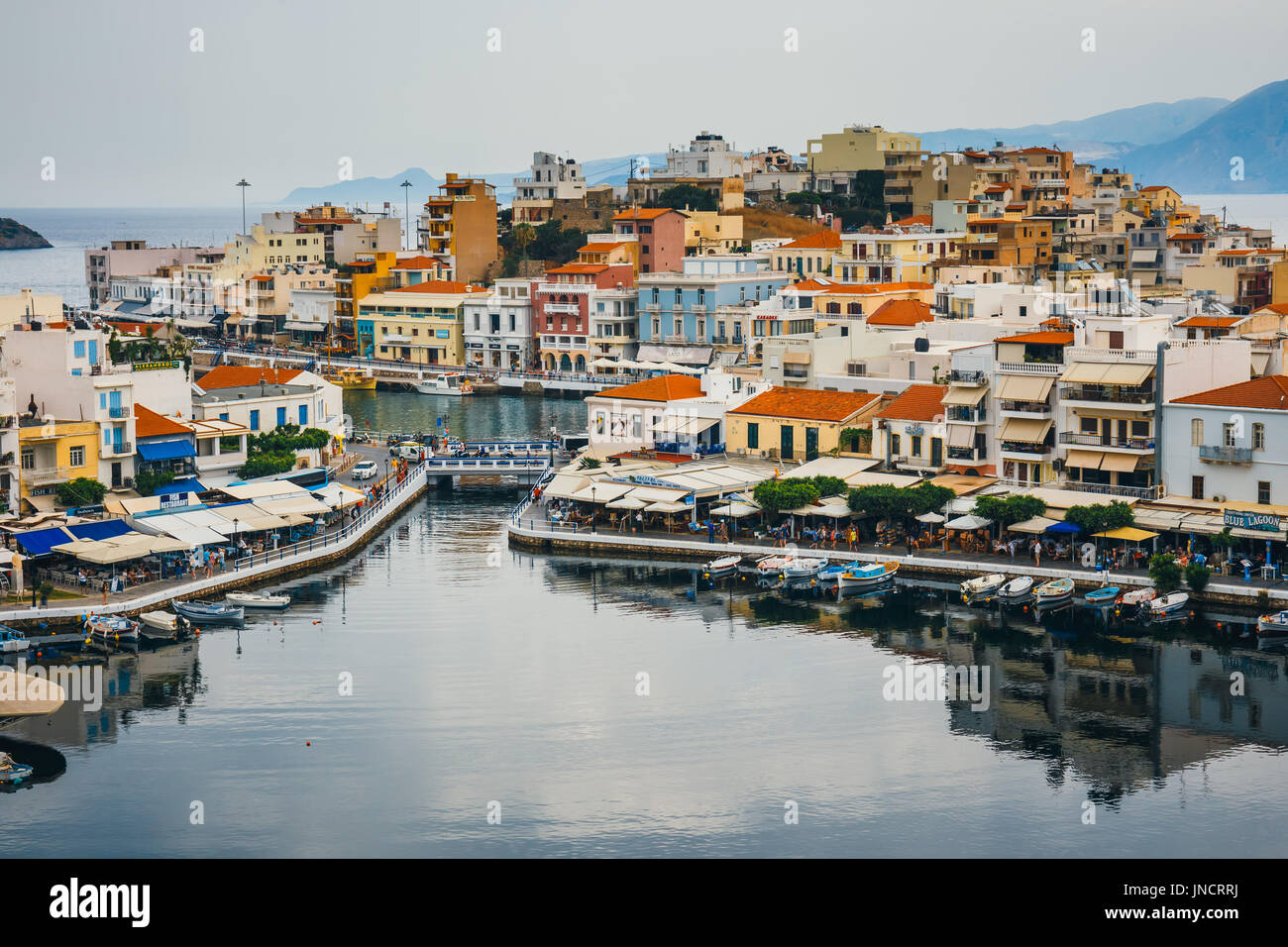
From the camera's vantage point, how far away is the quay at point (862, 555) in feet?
124

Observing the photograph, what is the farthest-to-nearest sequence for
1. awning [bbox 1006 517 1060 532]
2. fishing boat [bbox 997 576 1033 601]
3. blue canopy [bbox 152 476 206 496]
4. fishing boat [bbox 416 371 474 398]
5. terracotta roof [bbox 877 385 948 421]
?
fishing boat [bbox 416 371 474 398], terracotta roof [bbox 877 385 948 421], blue canopy [bbox 152 476 206 496], awning [bbox 1006 517 1060 532], fishing boat [bbox 997 576 1033 601]

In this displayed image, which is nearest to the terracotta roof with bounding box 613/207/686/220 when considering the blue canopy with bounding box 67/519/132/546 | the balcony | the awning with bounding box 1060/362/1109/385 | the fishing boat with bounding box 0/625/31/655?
the awning with bounding box 1060/362/1109/385

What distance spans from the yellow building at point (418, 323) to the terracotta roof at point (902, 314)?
31536 mm

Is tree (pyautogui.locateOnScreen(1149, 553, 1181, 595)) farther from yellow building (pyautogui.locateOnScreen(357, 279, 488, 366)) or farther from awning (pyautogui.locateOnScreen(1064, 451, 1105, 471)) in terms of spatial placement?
yellow building (pyautogui.locateOnScreen(357, 279, 488, 366))

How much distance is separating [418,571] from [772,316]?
78.4 feet

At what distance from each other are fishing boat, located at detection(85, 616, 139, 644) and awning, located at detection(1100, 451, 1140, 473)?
2280 centimetres

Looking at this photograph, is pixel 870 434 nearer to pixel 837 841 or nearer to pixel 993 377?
pixel 993 377

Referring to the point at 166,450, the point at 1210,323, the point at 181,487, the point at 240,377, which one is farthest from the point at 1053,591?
the point at 240,377

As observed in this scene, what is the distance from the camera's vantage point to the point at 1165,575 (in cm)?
3816

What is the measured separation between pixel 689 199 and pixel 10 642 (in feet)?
233

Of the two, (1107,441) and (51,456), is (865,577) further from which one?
(51,456)

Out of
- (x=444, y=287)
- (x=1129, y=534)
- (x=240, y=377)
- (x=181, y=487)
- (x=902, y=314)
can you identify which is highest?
(x=444, y=287)

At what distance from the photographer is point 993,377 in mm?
46250

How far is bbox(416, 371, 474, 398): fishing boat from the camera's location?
268ft
